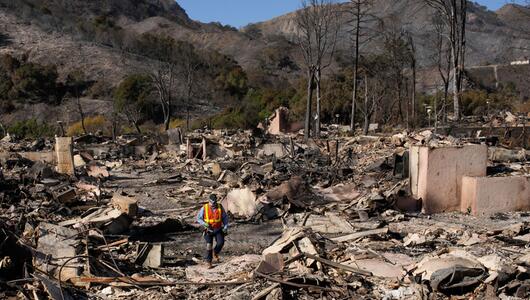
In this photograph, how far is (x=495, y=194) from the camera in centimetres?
1162

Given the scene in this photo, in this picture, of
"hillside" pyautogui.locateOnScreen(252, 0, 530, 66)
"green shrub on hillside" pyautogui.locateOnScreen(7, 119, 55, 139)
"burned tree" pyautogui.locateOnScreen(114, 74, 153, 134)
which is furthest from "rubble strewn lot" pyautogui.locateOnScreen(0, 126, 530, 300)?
"hillside" pyautogui.locateOnScreen(252, 0, 530, 66)

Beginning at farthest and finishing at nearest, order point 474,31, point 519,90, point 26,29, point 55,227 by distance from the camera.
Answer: point 474,31 → point 26,29 → point 519,90 → point 55,227

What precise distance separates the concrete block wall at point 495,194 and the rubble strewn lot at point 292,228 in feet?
0.08

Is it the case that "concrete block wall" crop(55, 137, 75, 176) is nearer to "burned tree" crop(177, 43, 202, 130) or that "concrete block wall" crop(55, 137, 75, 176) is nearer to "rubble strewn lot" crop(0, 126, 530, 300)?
"rubble strewn lot" crop(0, 126, 530, 300)

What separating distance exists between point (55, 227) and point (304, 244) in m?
3.83

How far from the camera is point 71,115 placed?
53.1 meters

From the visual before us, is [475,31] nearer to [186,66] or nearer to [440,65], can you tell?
[186,66]

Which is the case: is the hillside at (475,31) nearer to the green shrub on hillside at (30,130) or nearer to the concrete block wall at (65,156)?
the green shrub on hillside at (30,130)

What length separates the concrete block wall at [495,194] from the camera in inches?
456

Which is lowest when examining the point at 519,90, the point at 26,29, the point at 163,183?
the point at 163,183

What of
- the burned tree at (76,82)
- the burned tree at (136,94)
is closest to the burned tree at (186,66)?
the burned tree at (136,94)

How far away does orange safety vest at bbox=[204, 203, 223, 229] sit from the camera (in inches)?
340

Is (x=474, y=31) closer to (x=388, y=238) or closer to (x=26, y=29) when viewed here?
(x=26, y=29)

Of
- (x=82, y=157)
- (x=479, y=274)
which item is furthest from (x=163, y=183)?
(x=479, y=274)
